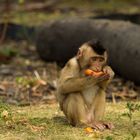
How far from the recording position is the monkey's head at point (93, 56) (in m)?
7.46

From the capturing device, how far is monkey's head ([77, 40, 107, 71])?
7465 mm

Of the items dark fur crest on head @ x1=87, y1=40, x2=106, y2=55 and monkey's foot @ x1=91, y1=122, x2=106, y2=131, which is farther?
→ monkey's foot @ x1=91, y1=122, x2=106, y2=131

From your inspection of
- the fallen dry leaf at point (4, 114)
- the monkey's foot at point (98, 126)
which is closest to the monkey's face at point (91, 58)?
the monkey's foot at point (98, 126)

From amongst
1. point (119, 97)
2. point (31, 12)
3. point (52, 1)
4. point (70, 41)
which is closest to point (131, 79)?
point (119, 97)

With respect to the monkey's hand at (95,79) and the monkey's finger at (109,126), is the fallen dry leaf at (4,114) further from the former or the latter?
the monkey's finger at (109,126)

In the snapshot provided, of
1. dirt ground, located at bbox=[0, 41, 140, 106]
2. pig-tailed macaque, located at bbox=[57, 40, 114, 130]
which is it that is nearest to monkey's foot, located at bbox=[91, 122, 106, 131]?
pig-tailed macaque, located at bbox=[57, 40, 114, 130]

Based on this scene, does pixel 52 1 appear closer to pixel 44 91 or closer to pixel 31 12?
pixel 31 12

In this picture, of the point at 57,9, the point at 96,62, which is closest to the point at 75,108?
the point at 96,62

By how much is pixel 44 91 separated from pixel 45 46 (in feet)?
11.3

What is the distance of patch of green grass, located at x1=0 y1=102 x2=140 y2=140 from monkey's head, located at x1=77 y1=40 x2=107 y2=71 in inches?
30.0

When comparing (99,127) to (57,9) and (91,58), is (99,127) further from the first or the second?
(57,9)

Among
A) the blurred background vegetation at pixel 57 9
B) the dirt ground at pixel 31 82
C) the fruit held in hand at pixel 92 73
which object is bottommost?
the dirt ground at pixel 31 82

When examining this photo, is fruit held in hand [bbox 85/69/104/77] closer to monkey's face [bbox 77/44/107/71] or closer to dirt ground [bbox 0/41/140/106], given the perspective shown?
monkey's face [bbox 77/44/107/71]

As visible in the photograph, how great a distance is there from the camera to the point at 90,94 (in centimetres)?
779
